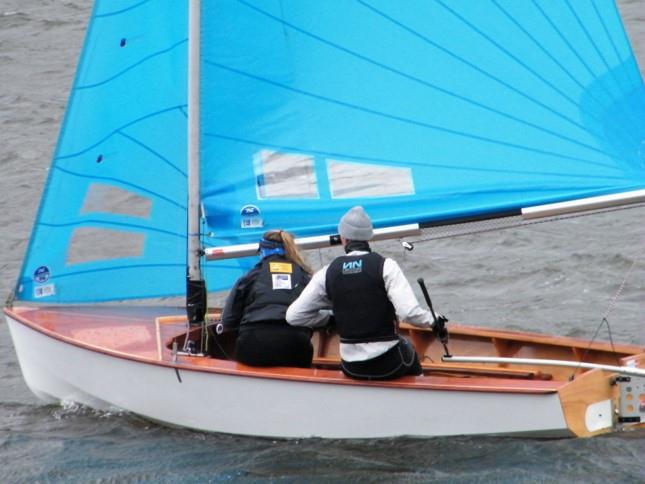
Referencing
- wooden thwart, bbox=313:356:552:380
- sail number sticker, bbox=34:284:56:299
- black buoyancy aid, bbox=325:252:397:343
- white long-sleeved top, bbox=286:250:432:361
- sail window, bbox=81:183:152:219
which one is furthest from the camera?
sail number sticker, bbox=34:284:56:299

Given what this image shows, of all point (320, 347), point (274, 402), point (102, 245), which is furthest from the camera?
point (320, 347)

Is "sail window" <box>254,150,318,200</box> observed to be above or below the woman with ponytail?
above

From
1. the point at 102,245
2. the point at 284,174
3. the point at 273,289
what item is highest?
the point at 284,174

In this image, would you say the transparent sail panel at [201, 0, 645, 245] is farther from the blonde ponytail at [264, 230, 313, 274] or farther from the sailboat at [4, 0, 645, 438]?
the blonde ponytail at [264, 230, 313, 274]

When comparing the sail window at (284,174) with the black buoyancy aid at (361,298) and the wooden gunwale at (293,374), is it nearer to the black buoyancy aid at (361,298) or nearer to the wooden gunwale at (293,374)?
the black buoyancy aid at (361,298)

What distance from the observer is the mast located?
246 inches

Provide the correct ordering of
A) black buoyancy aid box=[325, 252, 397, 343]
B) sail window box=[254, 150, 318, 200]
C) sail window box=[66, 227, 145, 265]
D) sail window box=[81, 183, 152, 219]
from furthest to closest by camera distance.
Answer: sail window box=[66, 227, 145, 265]
sail window box=[81, 183, 152, 219]
sail window box=[254, 150, 318, 200]
black buoyancy aid box=[325, 252, 397, 343]

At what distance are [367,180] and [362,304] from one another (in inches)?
30.3

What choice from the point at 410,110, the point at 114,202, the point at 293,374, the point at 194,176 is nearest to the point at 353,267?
the point at 293,374

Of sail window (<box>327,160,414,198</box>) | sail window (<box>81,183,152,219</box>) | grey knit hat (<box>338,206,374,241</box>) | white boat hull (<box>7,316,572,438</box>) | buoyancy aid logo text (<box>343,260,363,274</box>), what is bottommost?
white boat hull (<box>7,316,572,438</box>)

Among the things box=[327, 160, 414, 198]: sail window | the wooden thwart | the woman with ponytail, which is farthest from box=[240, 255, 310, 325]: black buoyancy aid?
the wooden thwart

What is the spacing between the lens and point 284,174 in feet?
20.9

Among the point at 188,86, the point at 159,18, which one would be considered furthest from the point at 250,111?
the point at 159,18

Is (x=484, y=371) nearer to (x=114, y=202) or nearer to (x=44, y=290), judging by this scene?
(x=114, y=202)
